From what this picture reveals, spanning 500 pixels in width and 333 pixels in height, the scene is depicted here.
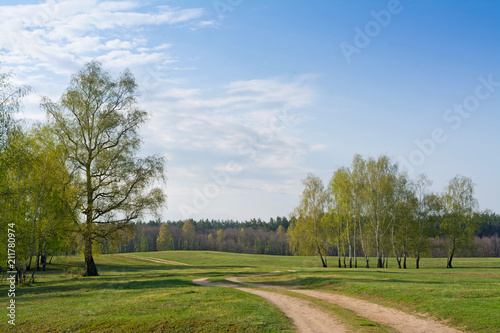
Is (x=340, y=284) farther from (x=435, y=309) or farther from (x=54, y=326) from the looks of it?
(x=54, y=326)

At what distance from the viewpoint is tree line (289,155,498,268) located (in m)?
61.5

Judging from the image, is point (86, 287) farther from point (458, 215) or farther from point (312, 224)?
point (458, 215)

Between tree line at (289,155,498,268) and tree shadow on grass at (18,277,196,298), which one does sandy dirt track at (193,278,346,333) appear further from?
tree line at (289,155,498,268)

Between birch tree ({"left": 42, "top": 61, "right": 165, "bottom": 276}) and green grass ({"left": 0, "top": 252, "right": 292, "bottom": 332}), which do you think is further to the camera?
birch tree ({"left": 42, "top": 61, "right": 165, "bottom": 276})

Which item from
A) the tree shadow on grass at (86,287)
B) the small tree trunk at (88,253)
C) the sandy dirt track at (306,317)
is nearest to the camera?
the sandy dirt track at (306,317)

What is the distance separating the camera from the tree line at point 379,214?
6153 cm

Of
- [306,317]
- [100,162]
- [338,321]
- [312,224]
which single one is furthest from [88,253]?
A: [312,224]

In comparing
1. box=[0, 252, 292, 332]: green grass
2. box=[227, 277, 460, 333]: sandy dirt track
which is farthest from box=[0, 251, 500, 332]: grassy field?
box=[227, 277, 460, 333]: sandy dirt track

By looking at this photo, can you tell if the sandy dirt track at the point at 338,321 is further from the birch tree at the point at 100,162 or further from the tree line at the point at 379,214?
the tree line at the point at 379,214

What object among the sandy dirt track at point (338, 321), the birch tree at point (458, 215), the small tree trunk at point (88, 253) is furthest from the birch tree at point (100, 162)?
the birch tree at point (458, 215)

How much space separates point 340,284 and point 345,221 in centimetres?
3865

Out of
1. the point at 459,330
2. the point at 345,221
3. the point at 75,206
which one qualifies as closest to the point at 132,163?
the point at 75,206

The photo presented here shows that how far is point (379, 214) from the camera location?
60156 mm

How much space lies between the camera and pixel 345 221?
65000 mm
